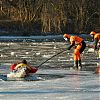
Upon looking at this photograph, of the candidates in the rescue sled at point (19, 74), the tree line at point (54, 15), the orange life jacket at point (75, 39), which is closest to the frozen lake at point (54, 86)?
the rescue sled at point (19, 74)

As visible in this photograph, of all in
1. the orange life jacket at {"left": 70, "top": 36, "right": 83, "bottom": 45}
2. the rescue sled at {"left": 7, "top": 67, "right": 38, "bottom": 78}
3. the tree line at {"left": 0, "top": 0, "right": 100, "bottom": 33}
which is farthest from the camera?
the tree line at {"left": 0, "top": 0, "right": 100, "bottom": 33}

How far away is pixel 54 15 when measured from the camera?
46.3 metres

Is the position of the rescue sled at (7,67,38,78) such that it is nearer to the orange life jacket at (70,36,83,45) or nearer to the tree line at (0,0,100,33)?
the orange life jacket at (70,36,83,45)

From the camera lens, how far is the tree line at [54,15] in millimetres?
46281

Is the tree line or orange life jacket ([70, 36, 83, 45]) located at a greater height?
orange life jacket ([70, 36, 83, 45])

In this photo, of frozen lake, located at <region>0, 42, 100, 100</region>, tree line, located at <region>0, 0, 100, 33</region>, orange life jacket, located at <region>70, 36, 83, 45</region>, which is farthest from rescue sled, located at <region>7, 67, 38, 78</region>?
tree line, located at <region>0, 0, 100, 33</region>

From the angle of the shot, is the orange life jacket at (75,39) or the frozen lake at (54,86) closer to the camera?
the frozen lake at (54,86)

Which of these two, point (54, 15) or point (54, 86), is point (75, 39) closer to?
point (54, 86)

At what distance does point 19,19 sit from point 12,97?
1653 inches

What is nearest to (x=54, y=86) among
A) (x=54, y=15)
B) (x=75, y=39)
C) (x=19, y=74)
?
(x=19, y=74)

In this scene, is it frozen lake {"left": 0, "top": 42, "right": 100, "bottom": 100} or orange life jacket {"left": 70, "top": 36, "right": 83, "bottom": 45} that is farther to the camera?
orange life jacket {"left": 70, "top": 36, "right": 83, "bottom": 45}

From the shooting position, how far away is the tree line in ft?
152

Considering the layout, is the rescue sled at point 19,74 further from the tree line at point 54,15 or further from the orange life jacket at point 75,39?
the tree line at point 54,15

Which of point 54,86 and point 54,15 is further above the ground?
point 54,86
